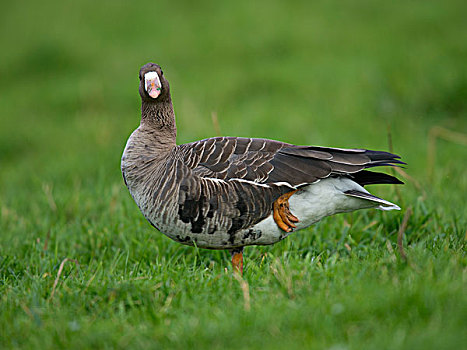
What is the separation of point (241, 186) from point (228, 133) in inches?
165

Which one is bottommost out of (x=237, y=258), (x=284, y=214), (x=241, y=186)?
(x=237, y=258)

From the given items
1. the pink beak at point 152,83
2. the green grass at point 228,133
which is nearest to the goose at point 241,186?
the pink beak at point 152,83

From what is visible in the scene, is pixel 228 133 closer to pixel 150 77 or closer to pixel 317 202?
pixel 150 77

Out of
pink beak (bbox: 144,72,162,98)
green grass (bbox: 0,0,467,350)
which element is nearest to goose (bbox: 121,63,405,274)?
pink beak (bbox: 144,72,162,98)

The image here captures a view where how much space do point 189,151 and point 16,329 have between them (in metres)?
1.99

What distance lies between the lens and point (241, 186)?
4266 millimetres

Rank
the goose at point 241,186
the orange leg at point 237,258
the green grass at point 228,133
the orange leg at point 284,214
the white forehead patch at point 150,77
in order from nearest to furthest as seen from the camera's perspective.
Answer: the green grass at point 228,133 → the goose at point 241,186 → the orange leg at point 284,214 → the orange leg at point 237,258 → the white forehead patch at point 150,77

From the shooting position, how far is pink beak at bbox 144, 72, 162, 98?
4621 millimetres

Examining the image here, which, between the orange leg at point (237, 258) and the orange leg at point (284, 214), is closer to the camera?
the orange leg at point (284, 214)

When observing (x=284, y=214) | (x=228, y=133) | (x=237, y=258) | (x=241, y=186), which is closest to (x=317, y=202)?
(x=284, y=214)

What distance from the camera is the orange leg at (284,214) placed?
4348mm

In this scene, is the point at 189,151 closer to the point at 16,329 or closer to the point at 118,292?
the point at 118,292

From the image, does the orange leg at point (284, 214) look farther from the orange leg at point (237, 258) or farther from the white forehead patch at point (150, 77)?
the white forehead patch at point (150, 77)

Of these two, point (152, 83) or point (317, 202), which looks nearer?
point (317, 202)
